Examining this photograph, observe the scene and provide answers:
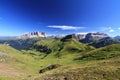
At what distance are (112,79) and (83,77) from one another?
984 centimetres

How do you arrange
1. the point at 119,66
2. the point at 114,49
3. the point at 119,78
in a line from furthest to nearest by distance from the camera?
the point at 114,49 < the point at 119,66 < the point at 119,78

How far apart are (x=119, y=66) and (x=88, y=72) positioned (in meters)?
12.2

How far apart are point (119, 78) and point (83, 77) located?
12038mm

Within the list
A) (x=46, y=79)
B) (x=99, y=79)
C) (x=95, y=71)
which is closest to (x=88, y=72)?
(x=95, y=71)

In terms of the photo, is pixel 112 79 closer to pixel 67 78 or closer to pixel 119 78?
pixel 119 78

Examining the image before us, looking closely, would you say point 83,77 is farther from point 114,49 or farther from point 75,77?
point 114,49

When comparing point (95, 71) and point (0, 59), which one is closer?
point (95, 71)

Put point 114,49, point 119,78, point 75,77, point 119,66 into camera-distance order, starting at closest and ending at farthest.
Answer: point 119,78
point 75,77
point 119,66
point 114,49

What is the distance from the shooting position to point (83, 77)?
70.2 metres

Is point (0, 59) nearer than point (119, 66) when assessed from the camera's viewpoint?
No

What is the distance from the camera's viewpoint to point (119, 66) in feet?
251

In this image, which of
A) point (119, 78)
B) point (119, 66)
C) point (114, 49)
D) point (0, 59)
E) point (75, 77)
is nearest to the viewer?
point (119, 78)

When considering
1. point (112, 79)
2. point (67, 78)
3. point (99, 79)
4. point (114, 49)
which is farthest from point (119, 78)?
point (114, 49)

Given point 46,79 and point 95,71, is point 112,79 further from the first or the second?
point 46,79
